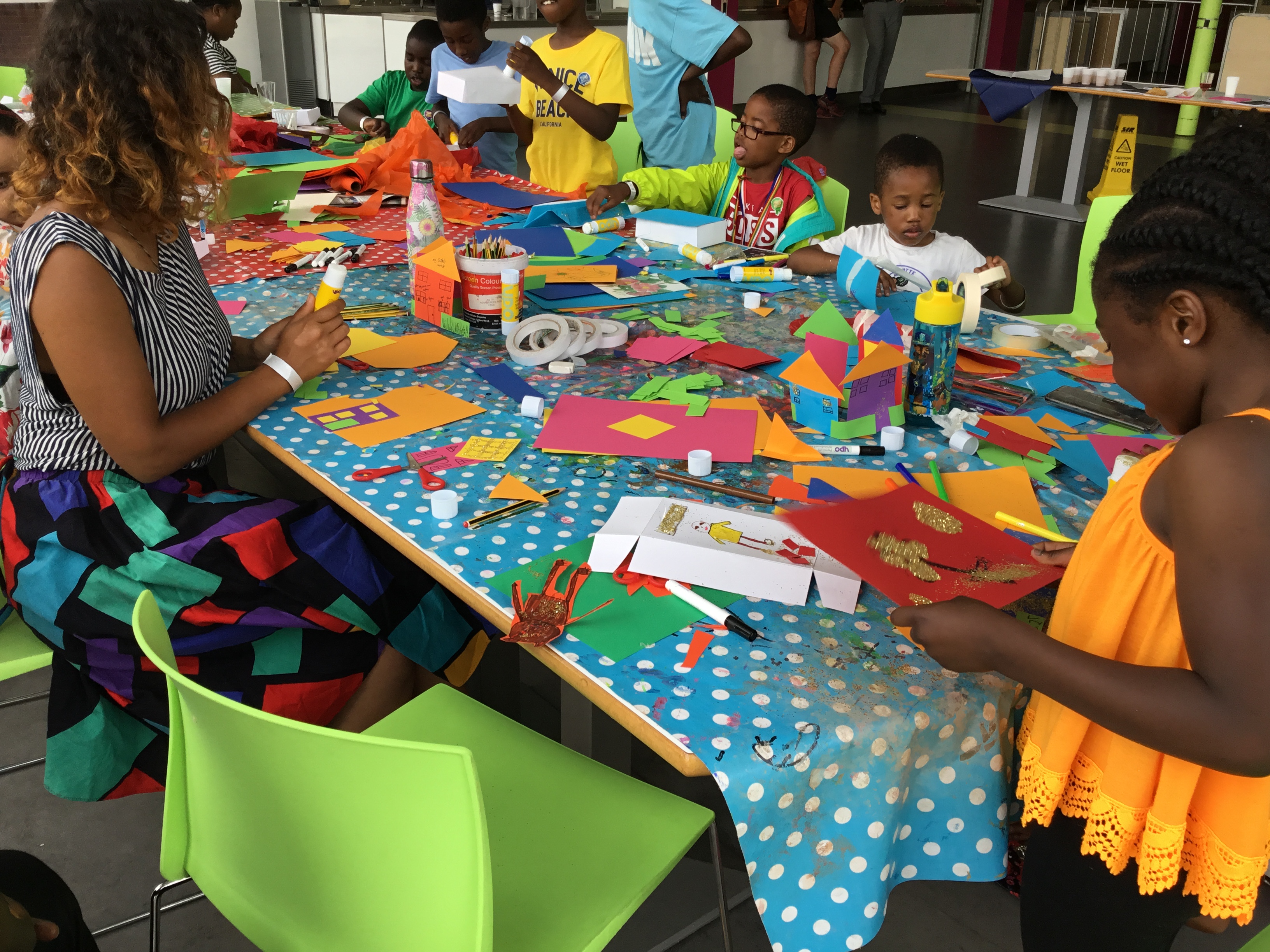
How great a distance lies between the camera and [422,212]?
212 centimetres

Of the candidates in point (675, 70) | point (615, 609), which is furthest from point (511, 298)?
point (675, 70)

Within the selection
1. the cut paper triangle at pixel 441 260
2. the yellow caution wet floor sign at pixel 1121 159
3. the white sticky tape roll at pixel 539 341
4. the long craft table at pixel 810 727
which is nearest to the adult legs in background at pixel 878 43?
the yellow caution wet floor sign at pixel 1121 159

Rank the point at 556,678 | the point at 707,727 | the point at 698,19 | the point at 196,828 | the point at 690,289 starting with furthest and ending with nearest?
the point at 698,19, the point at 690,289, the point at 556,678, the point at 196,828, the point at 707,727

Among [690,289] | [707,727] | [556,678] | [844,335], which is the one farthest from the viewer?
[690,289]

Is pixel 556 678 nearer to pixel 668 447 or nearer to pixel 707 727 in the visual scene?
pixel 668 447

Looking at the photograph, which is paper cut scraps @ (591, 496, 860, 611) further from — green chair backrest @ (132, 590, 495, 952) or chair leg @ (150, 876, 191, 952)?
chair leg @ (150, 876, 191, 952)

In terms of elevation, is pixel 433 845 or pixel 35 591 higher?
pixel 433 845

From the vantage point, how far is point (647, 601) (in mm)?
1150

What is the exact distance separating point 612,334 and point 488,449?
51 centimetres

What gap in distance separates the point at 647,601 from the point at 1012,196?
670cm

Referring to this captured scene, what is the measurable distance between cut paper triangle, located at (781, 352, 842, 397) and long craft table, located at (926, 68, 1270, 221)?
5.69 meters

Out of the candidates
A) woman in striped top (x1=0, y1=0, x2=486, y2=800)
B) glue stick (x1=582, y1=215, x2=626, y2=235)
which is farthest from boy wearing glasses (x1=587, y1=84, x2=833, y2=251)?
woman in striped top (x1=0, y1=0, x2=486, y2=800)

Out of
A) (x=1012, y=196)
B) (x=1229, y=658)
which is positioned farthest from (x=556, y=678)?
(x=1012, y=196)

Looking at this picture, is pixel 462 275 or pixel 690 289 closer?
pixel 462 275
